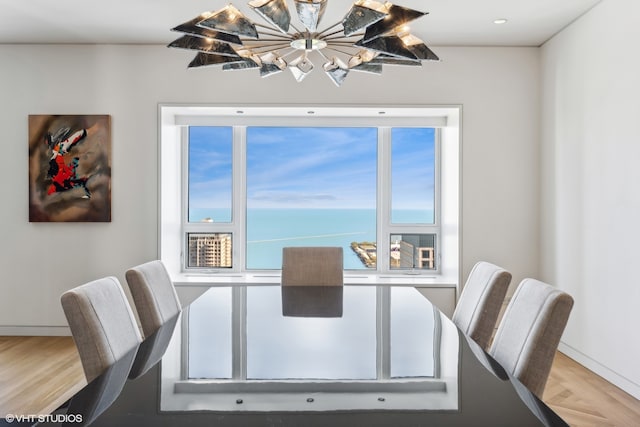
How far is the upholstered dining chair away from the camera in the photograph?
1.51m

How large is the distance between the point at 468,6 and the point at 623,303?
7.43 feet

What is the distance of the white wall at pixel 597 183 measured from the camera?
2705 mm

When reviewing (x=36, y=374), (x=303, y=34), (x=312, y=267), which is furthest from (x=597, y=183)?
(x=36, y=374)

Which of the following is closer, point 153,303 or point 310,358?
point 310,358

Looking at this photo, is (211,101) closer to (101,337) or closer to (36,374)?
(36,374)

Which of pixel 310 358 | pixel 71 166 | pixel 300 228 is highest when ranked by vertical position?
pixel 71 166

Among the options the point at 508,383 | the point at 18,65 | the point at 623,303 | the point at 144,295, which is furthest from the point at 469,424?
the point at 18,65

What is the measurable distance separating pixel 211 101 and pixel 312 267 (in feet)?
6.12

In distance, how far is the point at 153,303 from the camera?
6.41 ft

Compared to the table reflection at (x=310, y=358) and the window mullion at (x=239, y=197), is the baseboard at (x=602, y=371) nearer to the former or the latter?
the table reflection at (x=310, y=358)

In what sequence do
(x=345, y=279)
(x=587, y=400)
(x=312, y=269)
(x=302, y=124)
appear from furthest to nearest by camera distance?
(x=302, y=124) < (x=345, y=279) < (x=312, y=269) < (x=587, y=400)

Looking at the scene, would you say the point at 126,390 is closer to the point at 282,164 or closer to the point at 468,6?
the point at 468,6

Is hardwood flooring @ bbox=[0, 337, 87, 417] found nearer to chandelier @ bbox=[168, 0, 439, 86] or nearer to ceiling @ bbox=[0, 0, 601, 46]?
chandelier @ bbox=[168, 0, 439, 86]

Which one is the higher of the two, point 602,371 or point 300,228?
point 300,228
